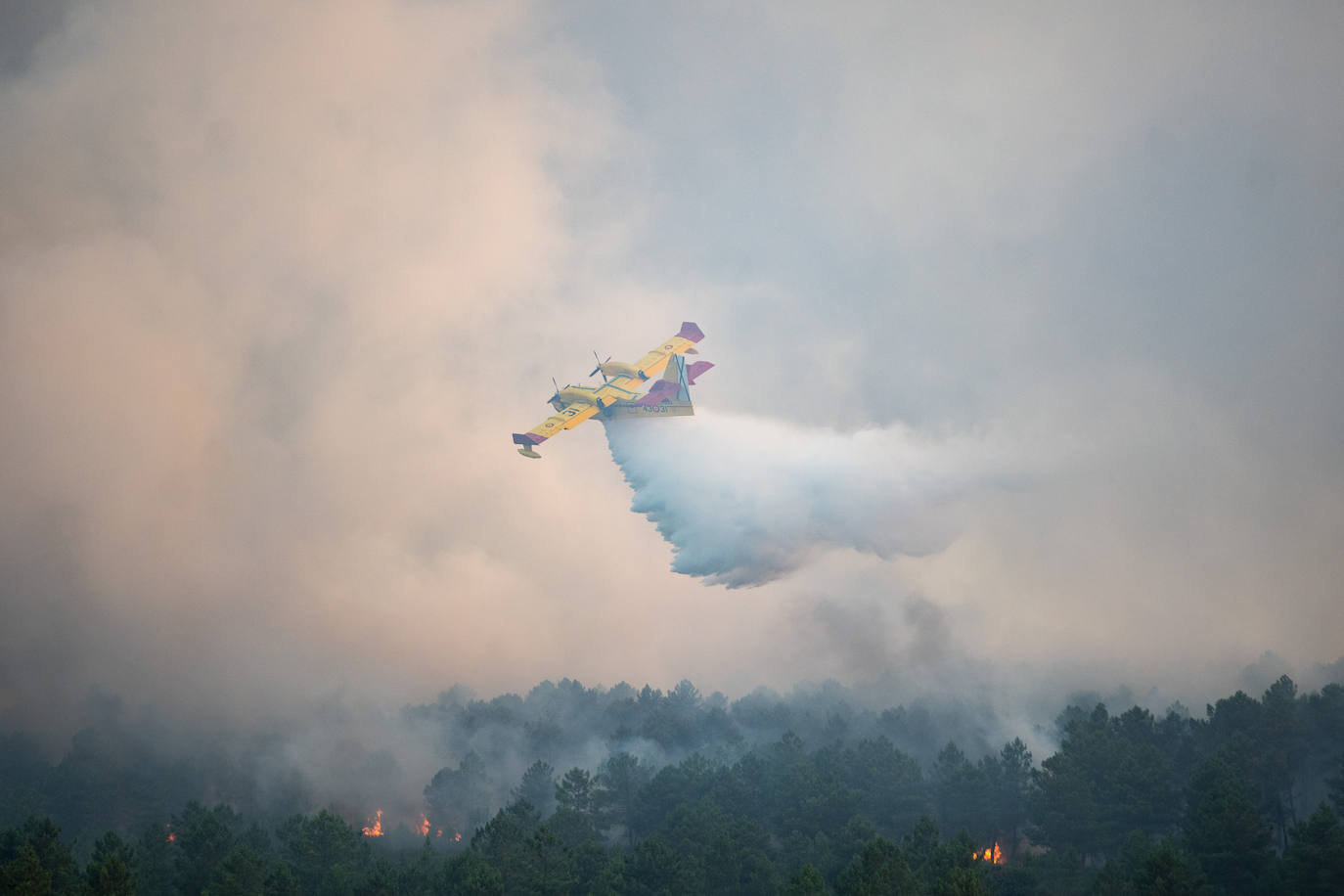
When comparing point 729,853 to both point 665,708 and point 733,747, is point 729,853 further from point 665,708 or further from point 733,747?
point 665,708

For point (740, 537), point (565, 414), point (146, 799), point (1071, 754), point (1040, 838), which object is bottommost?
point (1040, 838)

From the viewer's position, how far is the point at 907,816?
263 ft

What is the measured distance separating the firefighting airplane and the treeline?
91.9 ft

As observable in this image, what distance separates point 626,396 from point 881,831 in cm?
3788

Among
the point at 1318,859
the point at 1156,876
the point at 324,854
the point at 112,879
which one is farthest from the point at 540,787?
the point at 1318,859

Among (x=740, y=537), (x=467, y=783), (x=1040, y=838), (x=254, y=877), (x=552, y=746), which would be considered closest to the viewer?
(x=254, y=877)

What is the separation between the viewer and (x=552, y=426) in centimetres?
7888

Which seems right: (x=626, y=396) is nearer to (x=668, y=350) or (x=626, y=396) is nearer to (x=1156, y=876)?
(x=668, y=350)

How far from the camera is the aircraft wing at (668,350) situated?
8481cm

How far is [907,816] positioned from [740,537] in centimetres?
2484

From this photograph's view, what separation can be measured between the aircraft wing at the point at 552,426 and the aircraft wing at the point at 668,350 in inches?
A: 247

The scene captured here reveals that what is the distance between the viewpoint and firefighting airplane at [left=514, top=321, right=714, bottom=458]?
264ft

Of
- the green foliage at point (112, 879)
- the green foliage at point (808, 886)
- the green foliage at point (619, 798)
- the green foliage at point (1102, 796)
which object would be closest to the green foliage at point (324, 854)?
the green foliage at point (112, 879)

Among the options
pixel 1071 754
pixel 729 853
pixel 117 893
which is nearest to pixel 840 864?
pixel 729 853
